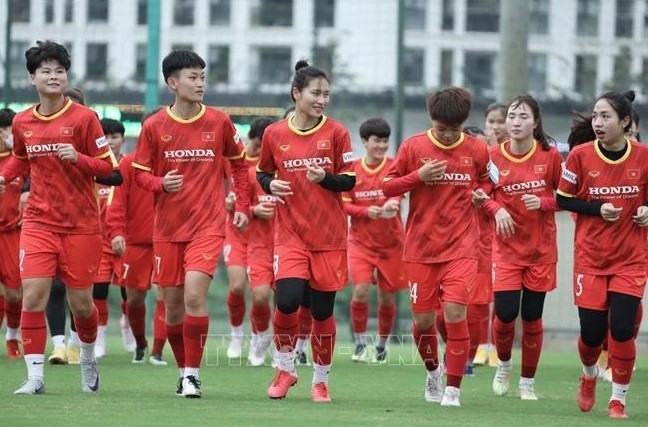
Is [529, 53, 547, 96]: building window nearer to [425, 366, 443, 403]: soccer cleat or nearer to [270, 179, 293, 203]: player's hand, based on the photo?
[425, 366, 443, 403]: soccer cleat

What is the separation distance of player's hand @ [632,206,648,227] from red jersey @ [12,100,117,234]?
3.59 metres

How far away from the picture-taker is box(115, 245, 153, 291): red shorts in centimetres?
1506

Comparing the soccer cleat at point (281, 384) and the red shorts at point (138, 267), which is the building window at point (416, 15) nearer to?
the red shorts at point (138, 267)

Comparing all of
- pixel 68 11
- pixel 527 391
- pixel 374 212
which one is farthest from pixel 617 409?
pixel 68 11

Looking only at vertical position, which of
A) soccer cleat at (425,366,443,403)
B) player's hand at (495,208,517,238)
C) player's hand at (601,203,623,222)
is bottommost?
soccer cleat at (425,366,443,403)

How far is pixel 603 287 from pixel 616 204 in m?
0.57

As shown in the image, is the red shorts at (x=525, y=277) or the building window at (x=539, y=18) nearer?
the red shorts at (x=525, y=277)

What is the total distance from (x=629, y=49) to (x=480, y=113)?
17.0 feet

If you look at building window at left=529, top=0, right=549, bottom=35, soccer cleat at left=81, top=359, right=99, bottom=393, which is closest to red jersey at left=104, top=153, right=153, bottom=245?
soccer cleat at left=81, top=359, right=99, bottom=393

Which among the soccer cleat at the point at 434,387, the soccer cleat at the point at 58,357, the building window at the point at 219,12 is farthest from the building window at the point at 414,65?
the soccer cleat at the point at 434,387

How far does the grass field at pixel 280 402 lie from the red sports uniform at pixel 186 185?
39.5 inches

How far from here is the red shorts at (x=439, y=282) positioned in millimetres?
11367

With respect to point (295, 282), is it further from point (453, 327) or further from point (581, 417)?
point (581, 417)

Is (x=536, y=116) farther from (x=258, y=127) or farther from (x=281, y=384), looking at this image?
(x=258, y=127)
